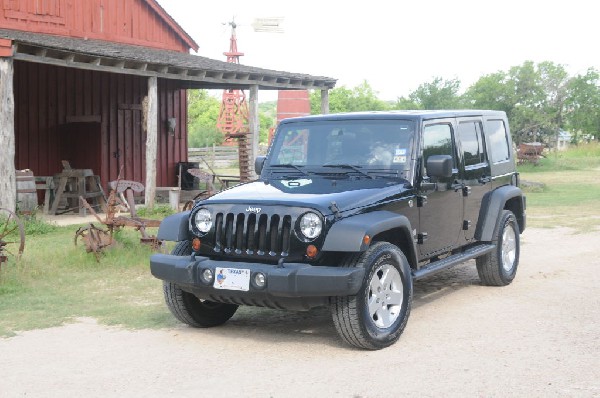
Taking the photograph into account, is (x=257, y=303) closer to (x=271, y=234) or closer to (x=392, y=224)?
(x=271, y=234)

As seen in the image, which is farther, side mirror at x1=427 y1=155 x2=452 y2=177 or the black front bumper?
side mirror at x1=427 y1=155 x2=452 y2=177

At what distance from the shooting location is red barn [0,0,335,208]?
59.2 feet

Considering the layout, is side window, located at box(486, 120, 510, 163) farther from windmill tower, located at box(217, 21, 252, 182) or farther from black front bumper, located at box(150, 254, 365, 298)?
windmill tower, located at box(217, 21, 252, 182)

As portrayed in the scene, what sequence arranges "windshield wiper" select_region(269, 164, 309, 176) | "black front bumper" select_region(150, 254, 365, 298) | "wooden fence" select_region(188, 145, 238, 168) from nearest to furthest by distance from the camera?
"black front bumper" select_region(150, 254, 365, 298), "windshield wiper" select_region(269, 164, 309, 176), "wooden fence" select_region(188, 145, 238, 168)

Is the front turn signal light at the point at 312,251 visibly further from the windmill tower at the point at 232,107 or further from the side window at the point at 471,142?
the windmill tower at the point at 232,107

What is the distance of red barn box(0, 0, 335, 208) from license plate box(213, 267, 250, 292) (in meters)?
9.92

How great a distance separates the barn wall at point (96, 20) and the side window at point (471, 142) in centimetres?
1322

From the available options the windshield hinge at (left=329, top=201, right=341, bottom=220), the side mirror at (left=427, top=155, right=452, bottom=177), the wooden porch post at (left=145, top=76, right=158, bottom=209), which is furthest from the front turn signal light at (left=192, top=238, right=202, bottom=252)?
the wooden porch post at (left=145, top=76, right=158, bottom=209)

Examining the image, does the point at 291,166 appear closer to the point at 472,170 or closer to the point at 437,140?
the point at 437,140

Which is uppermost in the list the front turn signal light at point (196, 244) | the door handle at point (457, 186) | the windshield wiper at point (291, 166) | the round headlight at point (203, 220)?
the windshield wiper at point (291, 166)

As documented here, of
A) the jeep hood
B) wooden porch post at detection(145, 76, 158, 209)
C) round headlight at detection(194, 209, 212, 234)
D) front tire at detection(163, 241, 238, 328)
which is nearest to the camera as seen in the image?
the jeep hood

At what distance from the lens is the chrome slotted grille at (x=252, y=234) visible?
6.50 meters

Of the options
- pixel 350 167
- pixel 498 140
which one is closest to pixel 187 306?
pixel 350 167

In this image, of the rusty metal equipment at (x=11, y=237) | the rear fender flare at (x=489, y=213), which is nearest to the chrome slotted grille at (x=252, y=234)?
the rear fender flare at (x=489, y=213)
